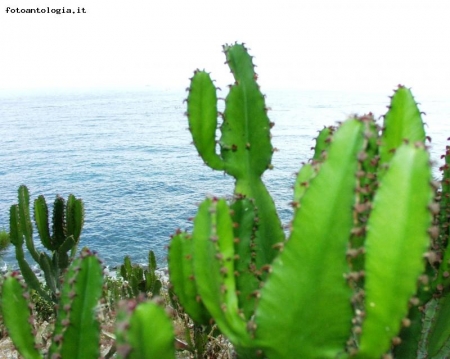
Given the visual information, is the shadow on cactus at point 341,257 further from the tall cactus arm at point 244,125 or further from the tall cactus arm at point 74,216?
the tall cactus arm at point 74,216

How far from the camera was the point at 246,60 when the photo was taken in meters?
2.12

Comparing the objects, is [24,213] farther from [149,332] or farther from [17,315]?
[149,332]

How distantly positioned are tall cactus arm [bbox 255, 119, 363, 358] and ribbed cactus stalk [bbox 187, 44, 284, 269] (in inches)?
31.2

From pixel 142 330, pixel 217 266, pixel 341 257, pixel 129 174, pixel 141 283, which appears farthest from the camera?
pixel 129 174

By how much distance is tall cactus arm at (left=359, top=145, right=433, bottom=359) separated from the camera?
113 cm

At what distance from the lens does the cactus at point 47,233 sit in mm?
3639

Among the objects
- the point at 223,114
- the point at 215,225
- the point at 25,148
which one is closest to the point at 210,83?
the point at 223,114

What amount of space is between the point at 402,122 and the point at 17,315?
1457mm

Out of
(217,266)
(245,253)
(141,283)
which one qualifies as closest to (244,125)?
(245,253)

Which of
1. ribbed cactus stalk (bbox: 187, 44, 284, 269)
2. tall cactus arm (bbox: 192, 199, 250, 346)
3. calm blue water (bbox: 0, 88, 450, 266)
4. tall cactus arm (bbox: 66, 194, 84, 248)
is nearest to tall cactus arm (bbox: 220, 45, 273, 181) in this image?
ribbed cactus stalk (bbox: 187, 44, 284, 269)

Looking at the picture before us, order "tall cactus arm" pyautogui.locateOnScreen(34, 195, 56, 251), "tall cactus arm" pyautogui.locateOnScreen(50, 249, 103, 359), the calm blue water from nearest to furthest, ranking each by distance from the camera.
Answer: "tall cactus arm" pyautogui.locateOnScreen(50, 249, 103, 359) < "tall cactus arm" pyautogui.locateOnScreen(34, 195, 56, 251) < the calm blue water

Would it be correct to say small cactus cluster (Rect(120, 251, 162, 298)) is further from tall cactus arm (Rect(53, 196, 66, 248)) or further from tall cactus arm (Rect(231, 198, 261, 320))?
tall cactus arm (Rect(231, 198, 261, 320))

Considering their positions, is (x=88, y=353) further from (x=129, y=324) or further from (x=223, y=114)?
(x=223, y=114)

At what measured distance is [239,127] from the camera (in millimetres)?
2096
